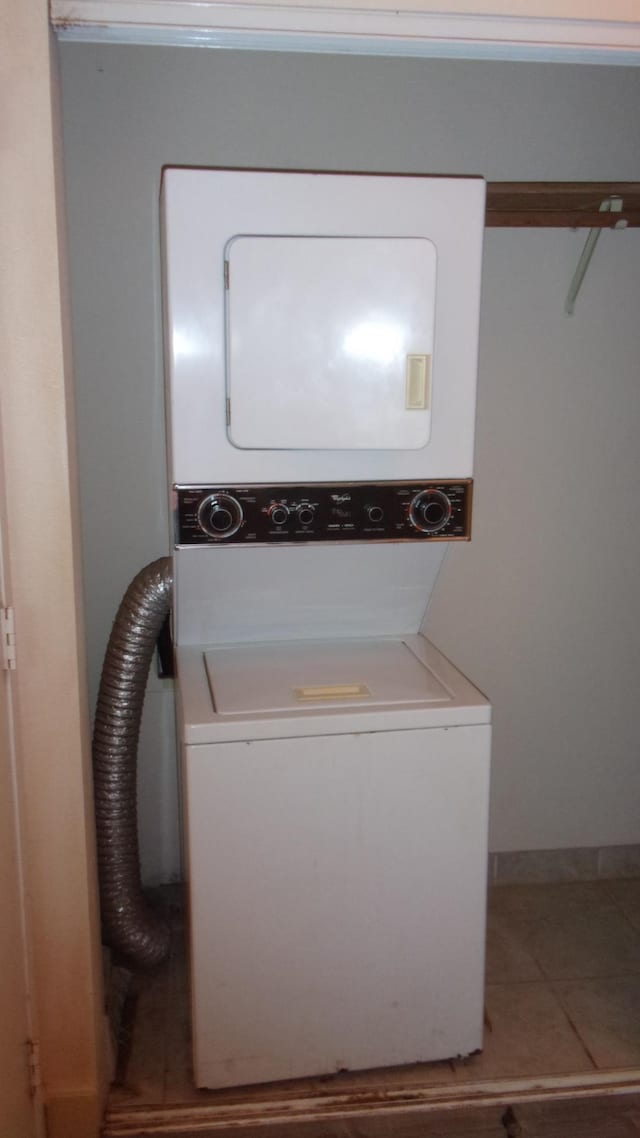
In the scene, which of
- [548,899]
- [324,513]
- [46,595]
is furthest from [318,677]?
[548,899]

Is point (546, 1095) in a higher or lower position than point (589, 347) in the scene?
lower

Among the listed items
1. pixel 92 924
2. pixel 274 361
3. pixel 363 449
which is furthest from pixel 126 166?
pixel 92 924

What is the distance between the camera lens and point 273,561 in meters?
2.00

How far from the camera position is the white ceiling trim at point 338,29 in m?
1.55

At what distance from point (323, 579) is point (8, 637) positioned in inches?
29.3

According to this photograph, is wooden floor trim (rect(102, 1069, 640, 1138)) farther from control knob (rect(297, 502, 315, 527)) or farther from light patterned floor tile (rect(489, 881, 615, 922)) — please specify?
control knob (rect(297, 502, 315, 527))

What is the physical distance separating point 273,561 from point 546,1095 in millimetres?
1394

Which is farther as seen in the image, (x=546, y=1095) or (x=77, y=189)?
(x=77, y=189)

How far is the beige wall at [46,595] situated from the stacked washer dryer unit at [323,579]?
0.76 feet

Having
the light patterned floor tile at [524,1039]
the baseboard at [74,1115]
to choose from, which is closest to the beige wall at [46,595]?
the baseboard at [74,1115]

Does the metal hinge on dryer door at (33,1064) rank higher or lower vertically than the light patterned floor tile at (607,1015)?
higher

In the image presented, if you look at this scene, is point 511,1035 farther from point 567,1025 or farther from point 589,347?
point 589,347

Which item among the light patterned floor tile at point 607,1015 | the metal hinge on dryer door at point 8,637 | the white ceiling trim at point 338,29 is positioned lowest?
the light patterned floor tile at point 607,1015

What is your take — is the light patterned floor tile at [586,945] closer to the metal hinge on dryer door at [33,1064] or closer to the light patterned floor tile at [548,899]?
the light patterned floor tile at [548,899]
